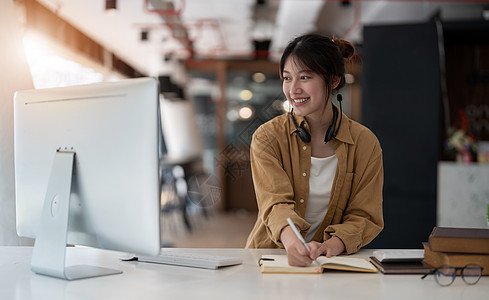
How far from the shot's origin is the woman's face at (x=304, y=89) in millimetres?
1860

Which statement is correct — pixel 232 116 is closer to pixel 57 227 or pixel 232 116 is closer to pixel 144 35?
pixel 144 35

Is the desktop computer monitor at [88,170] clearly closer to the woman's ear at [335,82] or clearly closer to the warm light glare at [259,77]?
the woman's ear at [335,82]

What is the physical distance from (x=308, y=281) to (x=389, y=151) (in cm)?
367

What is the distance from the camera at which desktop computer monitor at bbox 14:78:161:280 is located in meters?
1.34

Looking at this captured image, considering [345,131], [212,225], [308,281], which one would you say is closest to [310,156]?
[345,131]

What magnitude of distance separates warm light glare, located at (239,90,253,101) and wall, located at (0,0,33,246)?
323 inches

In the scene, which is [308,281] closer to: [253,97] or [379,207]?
[379,207]

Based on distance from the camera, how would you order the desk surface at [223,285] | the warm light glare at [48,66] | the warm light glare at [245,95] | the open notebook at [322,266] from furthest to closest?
the warm light glare at [245,95]
the warm light glare at [48,66]
the open notebook at [322,266]
the desk surface at [223,285]

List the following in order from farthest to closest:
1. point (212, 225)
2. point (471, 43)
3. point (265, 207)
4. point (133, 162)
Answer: point (212, 225) → point (471, 43) → point (265, 207) → point (133, 162)

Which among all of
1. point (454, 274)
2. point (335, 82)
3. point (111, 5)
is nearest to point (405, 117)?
point (111, 5)

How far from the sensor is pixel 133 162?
53.4 inches

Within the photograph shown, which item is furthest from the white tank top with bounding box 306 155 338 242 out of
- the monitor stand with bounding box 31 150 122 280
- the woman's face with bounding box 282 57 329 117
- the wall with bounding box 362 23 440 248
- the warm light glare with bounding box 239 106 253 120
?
the warm light glare with bounding box 239 106 253 120

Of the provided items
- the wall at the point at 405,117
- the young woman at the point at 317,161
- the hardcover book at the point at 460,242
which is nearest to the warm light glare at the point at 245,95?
the wall at the point at 405,117

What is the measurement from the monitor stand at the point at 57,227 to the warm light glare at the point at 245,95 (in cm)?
911
